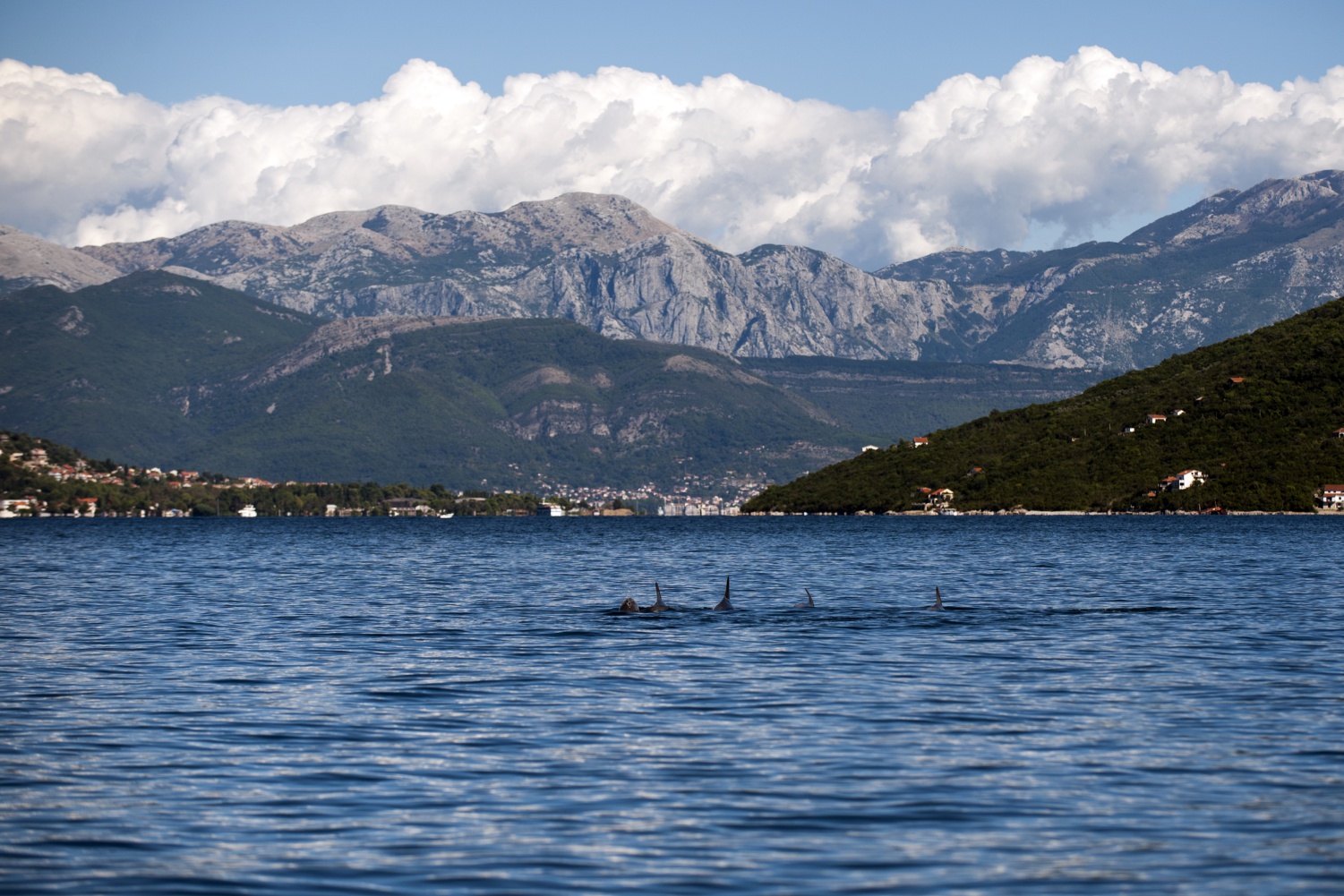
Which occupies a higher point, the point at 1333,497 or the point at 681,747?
the point at 1333,497

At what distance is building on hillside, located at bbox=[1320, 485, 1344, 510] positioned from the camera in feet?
611

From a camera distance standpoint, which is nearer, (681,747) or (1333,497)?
(681,747)

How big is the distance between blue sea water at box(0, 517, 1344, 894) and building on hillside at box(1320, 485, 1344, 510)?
443 ft

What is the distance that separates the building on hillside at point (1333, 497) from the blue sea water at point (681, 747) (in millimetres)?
134973

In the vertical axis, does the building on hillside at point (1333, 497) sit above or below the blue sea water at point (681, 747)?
above

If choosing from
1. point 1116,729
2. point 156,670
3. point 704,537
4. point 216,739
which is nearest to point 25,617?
point 156,670

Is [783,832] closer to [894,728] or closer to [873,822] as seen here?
[873,822]

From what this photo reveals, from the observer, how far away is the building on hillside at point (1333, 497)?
18638 cm

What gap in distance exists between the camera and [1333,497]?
18825cm

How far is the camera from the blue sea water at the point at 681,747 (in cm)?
1956

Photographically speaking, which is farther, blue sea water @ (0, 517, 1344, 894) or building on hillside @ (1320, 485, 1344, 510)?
building on hillside @ (1320, 485, 1344, 510)

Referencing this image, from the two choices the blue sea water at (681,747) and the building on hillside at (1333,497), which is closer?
the blue sea water at (681,747)

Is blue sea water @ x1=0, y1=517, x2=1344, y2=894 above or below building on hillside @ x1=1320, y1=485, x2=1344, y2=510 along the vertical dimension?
below

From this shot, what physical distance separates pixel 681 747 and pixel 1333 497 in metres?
183
